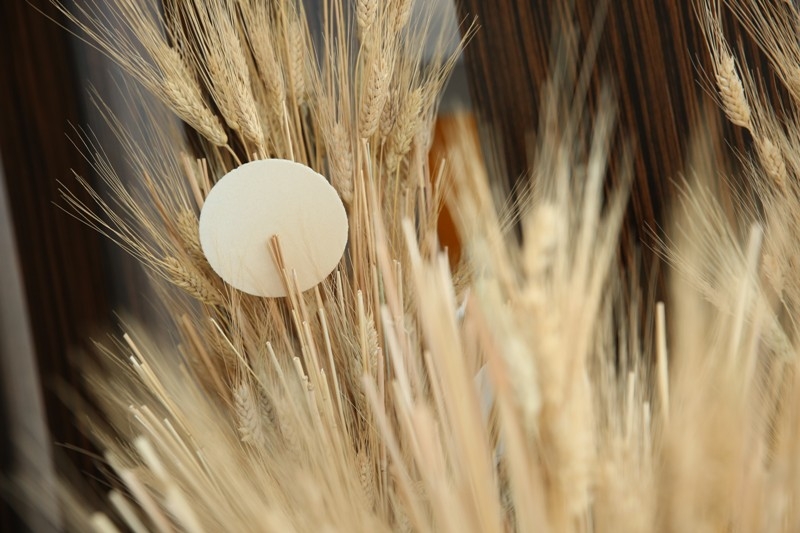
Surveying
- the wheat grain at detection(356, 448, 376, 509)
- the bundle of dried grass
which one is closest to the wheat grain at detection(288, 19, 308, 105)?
the bundle of dried grass

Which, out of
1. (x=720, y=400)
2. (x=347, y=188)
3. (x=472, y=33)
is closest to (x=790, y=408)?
(x=720, y=400)

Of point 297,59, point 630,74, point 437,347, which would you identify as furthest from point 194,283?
point 630,74

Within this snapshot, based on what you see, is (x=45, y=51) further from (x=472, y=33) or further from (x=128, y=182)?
(x=472, y=33)

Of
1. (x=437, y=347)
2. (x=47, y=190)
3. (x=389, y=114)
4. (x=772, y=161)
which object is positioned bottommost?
(x=437, y=347)

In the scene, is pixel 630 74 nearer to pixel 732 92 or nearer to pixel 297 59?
pixel 732 92

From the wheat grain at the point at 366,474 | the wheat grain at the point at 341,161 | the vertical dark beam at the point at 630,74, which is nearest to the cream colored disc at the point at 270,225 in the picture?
the wheat grain at the point at 341,161

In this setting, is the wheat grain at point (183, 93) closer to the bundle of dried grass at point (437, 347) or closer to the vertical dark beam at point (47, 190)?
the bundle of dried grass at point (437, 347)
